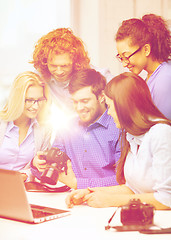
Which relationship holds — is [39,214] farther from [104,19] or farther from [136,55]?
[104,19]

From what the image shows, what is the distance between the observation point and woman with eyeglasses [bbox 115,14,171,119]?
1919 mm

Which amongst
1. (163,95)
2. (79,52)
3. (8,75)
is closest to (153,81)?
(163,95)

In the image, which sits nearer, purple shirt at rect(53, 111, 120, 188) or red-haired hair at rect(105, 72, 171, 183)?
red-haired hair at rect(105, 72, 171, 183)

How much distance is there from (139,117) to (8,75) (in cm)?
153

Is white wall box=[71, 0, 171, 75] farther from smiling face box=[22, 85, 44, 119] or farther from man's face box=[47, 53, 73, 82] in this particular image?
smiling face box=[22, 85, 44, 119]

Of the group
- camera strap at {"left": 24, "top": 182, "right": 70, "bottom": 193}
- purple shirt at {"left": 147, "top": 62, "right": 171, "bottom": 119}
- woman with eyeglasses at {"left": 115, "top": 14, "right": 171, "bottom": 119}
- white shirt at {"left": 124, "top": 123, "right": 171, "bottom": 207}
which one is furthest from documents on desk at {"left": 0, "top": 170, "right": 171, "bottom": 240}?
woman with eyeglasses at {"left": 115, "top": 14, "right": 171, "bottom": 119}

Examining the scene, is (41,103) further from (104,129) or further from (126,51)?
(126,51)

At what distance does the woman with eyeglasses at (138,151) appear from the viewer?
1.32 meters

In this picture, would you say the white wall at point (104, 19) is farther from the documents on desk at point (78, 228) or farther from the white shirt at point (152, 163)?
the documents on desk at point (78, 228)

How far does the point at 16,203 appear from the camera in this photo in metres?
1.13

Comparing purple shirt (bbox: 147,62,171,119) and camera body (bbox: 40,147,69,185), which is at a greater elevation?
purple shirt (bbox: 147,62,171,119)

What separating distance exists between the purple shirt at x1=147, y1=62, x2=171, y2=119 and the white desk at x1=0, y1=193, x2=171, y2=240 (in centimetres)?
74

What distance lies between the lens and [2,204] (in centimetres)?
120

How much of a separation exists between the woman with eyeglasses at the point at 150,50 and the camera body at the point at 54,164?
619mm
